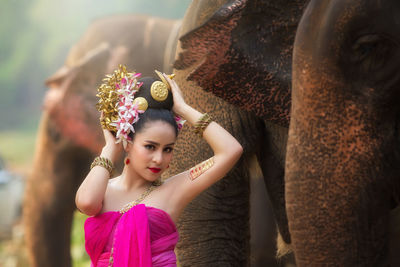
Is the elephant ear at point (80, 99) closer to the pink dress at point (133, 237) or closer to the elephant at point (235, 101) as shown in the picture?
the elephant at point (235, 101)

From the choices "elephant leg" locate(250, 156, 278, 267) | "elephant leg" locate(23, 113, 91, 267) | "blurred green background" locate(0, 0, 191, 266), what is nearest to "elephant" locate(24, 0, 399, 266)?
"elephant leg" locate(250, 156, 278, 267)

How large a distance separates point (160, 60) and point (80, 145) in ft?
1.60

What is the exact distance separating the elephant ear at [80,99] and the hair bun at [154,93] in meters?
1.86

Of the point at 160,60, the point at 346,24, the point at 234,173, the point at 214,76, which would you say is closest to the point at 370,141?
the point at 346,24

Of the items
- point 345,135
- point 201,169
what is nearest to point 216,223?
point 201,169

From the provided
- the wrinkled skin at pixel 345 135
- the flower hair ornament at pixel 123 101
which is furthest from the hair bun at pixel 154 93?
the wrinkled skin at pixel 345 135

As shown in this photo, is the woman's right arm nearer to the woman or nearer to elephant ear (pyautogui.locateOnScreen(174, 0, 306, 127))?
the woman

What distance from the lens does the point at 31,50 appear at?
209 inches

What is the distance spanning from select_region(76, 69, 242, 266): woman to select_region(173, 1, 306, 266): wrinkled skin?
0.14 metres

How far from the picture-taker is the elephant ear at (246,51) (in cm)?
156

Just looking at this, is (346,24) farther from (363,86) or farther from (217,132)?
(217,132)

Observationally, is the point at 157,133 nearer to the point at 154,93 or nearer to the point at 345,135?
the point at 154,93

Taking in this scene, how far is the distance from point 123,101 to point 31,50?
4.01 metres

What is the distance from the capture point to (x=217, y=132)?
4.78 feet
